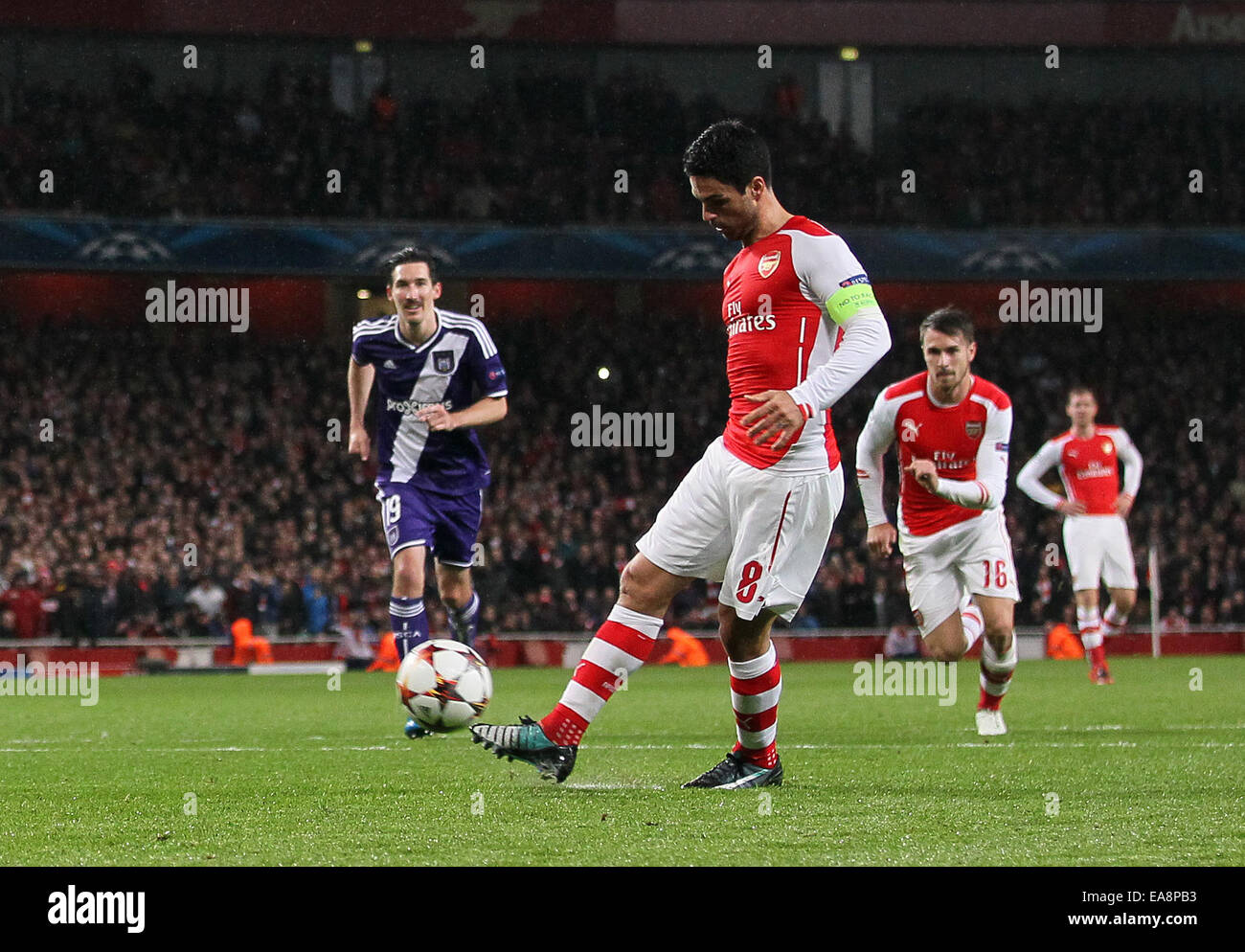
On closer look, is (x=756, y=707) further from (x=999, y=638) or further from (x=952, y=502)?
(x=999, y=638)

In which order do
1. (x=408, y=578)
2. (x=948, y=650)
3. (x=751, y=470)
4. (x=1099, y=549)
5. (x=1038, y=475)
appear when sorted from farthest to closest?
(x=1099, y=549) → (x=1038, y=475) → (x=948, y=650) → (x=408, y=578) → (x=751, y=470)

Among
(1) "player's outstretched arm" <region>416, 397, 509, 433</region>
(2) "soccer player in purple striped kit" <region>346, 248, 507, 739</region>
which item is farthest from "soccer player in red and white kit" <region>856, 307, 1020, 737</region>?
(2) "soccer player in purple striped kit" <region>346, 248, 507, 739</region>

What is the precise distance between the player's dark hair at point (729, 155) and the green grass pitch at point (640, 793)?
208 centimetres

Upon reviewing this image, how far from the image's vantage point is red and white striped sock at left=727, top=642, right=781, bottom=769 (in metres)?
5.73

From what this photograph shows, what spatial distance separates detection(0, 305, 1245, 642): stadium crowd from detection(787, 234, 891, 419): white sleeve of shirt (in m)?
14.3

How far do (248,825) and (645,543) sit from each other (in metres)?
1.67

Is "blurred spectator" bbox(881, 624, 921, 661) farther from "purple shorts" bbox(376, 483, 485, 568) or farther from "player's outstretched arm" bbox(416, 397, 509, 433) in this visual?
"player's outstretched arm" bbox(416, 397, 509, 433)

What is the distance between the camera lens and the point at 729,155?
531 centimetres

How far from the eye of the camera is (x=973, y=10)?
95.1 ft

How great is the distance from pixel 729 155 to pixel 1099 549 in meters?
8.55

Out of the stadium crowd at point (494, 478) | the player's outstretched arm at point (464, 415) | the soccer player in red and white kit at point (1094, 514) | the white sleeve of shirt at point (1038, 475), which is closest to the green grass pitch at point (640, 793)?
the player's outstretched arm at point (464, 415)

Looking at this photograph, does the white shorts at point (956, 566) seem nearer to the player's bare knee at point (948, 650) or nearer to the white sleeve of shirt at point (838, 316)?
the player's bare knee at point (948, 650)

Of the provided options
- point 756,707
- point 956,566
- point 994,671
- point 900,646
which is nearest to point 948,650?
point 994,671
